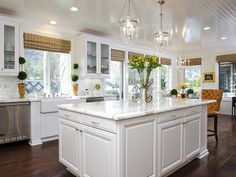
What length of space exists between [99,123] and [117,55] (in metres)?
4.44

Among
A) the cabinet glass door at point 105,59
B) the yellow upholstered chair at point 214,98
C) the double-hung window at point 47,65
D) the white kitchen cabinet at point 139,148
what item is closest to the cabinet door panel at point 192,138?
the white kitchen cabinet at point 139,148

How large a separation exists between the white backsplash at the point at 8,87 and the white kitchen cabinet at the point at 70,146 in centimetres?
221

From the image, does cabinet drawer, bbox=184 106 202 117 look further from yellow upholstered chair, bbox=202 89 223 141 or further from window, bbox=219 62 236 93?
window, bbox=219 62 236 93

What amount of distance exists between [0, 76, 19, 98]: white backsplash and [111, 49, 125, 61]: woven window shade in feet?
9.49

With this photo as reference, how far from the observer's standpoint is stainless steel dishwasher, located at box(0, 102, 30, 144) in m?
3.50

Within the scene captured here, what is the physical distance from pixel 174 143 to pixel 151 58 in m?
1.26

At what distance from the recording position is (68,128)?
2.39 metres

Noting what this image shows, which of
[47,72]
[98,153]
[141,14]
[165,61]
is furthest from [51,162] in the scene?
[165,61]

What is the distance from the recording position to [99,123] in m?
1.89

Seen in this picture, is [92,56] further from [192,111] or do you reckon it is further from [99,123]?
[99,123]

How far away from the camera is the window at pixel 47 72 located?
4402mm

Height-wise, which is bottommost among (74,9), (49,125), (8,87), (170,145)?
(49,125)

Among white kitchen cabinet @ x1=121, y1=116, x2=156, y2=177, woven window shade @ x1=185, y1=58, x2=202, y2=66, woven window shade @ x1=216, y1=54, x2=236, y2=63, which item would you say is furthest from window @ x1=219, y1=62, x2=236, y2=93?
white kitchen cabinet @ x1=121, y1=116, x2=156, y2=177

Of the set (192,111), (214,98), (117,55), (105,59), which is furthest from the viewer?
(117,55)
